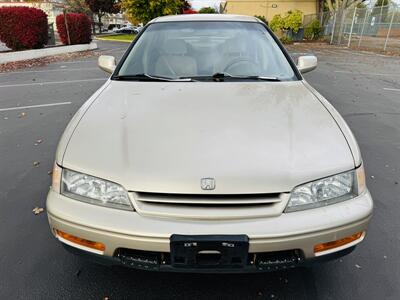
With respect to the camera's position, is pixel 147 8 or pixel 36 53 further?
pixel 147 8

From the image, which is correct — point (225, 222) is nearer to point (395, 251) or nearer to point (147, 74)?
point (395, 251)

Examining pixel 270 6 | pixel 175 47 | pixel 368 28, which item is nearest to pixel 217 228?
pixel 175 47

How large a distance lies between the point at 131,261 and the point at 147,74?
1.63 metres

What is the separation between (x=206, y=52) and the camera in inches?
118

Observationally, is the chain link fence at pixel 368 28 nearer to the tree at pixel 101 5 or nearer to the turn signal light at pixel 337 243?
the turn signal light at pixel 337 243

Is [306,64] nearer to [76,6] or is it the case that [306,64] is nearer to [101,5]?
[101,5]

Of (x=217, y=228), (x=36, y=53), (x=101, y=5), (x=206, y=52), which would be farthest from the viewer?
(x=101, y=5)

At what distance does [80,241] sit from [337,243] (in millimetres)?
1277

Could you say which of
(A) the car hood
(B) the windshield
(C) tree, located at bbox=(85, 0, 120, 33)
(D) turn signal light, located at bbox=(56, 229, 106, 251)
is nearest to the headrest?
(B) the windshield

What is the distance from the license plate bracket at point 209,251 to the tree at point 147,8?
74.7ft

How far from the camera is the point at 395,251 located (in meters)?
2.34

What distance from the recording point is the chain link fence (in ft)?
60.0

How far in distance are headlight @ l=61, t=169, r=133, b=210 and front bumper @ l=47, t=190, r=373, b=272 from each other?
0.03 metres

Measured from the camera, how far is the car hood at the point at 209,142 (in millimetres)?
1638
